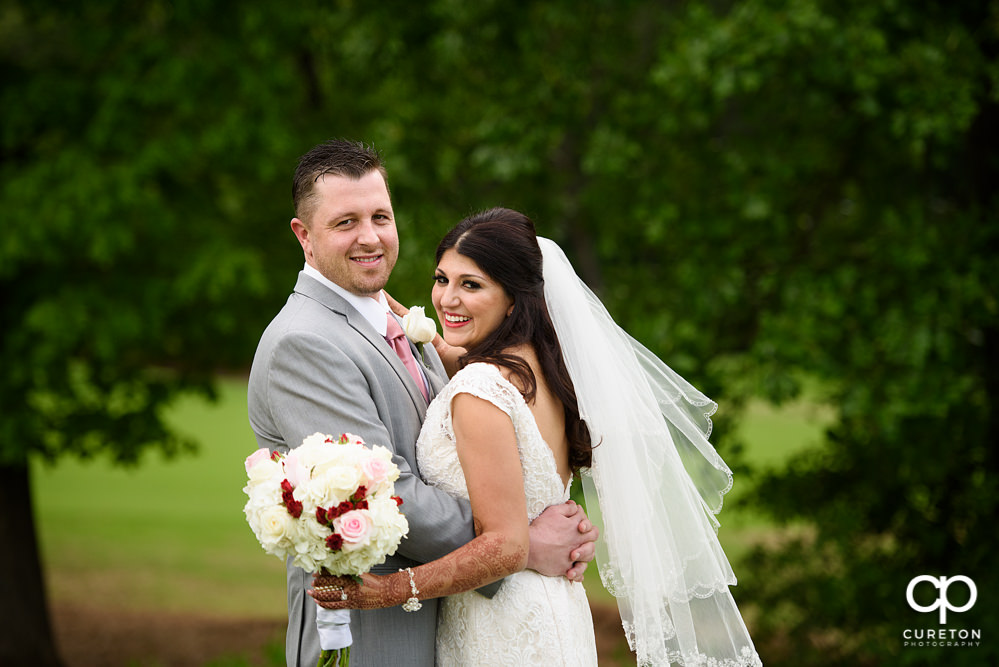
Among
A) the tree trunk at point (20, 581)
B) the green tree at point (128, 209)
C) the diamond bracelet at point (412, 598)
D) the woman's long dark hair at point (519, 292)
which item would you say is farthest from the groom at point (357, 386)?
the tree trunk at point (20, 581)

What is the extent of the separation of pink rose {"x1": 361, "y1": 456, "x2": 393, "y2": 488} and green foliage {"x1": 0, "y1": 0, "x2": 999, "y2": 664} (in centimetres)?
425

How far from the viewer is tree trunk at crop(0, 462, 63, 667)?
30.5 feet

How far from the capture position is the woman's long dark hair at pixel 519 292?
3.39 metres

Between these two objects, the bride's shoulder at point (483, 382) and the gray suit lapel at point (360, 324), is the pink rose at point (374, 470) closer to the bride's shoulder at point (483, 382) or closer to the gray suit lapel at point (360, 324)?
the bride's shoulder at point (483, 382)

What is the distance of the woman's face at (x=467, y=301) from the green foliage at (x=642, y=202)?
3.47m

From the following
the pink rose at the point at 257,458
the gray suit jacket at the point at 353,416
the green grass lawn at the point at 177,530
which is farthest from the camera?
the green grass lawn at the point at 177,530

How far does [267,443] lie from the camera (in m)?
3.35

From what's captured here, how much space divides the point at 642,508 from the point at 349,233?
142cm

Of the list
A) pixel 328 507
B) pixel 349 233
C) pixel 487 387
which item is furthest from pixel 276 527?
pixel 349 233

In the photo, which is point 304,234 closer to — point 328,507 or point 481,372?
point 481,372

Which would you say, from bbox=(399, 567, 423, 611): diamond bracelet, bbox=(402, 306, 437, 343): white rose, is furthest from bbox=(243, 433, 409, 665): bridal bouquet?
bbox=(402, 306, 437, 343): white rose

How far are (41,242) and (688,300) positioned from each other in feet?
15.5

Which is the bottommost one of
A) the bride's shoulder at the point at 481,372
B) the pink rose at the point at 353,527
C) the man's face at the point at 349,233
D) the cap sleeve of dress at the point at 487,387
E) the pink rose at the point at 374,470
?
the pink rose at the point at 353,527

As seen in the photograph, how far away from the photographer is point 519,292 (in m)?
3.44
